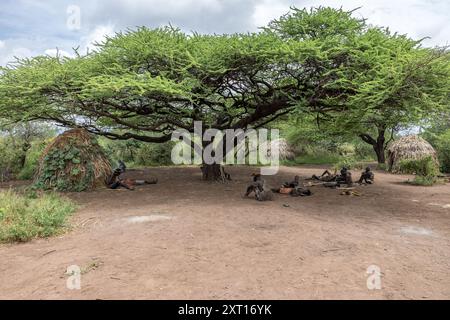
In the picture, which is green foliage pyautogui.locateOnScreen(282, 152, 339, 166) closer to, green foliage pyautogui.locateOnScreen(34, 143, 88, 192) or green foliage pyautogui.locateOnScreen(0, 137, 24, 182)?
green foliage pyautogui.locateOnScreen(0, 137, 24, 182)

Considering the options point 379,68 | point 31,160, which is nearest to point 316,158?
point 379,68

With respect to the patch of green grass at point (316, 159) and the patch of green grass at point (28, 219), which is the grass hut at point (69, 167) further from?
the patch of green grass at point (316, 159)

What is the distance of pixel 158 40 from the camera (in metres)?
10.6

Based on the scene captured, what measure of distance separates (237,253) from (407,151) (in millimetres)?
16645

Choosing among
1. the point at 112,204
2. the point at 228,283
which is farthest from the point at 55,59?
the point at 228,283

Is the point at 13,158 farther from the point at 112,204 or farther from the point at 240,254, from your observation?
the point at 240,254

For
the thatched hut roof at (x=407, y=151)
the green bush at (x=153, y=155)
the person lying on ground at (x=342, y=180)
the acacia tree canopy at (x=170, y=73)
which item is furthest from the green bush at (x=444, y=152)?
the green bush at (x=153, y=155)

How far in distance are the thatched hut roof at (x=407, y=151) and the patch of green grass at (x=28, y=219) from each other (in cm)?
1647

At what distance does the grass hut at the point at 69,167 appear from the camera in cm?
1152

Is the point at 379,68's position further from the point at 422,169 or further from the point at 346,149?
the point at 346,149

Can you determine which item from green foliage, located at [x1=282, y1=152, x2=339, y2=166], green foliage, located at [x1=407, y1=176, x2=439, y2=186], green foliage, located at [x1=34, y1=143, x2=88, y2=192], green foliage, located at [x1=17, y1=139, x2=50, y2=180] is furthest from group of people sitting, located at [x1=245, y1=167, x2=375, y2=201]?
green foliage, located at [x1=282, y1=152, x2=339, y2=166]
